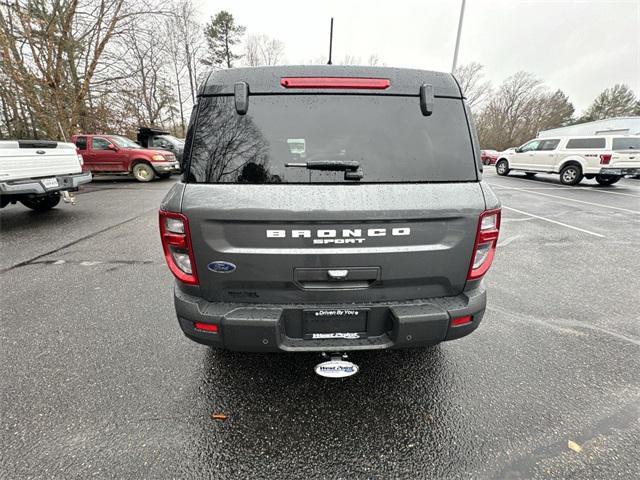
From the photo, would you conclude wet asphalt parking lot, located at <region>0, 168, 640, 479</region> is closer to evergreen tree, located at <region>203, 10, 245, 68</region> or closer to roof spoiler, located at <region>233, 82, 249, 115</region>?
roof spoiler, located at <region>233, 82, 249, 115</region>

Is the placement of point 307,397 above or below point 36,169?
below

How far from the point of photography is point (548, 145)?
14.4 m

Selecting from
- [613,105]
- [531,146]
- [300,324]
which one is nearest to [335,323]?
[300,324]

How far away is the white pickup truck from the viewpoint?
17.4 feet

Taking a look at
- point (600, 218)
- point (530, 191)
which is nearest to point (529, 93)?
point (530, 191)

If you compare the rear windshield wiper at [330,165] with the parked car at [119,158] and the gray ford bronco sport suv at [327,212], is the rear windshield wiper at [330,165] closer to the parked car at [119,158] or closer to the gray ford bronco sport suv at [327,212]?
the gray ford bronco sport suv at [327,212]

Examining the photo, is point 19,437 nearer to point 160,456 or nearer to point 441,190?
point 160,456

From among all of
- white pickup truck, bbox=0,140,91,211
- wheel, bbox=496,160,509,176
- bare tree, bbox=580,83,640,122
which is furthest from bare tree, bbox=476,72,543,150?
white pickup truck, bbox=0,140,91,211

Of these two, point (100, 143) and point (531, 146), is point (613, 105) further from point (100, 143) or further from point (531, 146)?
point (100, 143)

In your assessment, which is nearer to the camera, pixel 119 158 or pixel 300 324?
pixel 300 324

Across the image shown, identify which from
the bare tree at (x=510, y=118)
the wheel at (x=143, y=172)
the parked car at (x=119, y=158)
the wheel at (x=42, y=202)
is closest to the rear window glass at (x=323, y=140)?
the wheel at (x=42, y=202)

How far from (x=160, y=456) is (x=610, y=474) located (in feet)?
7.93

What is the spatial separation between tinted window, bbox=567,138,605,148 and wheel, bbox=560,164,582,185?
0.85 meters

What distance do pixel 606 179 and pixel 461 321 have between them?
17.1 m
